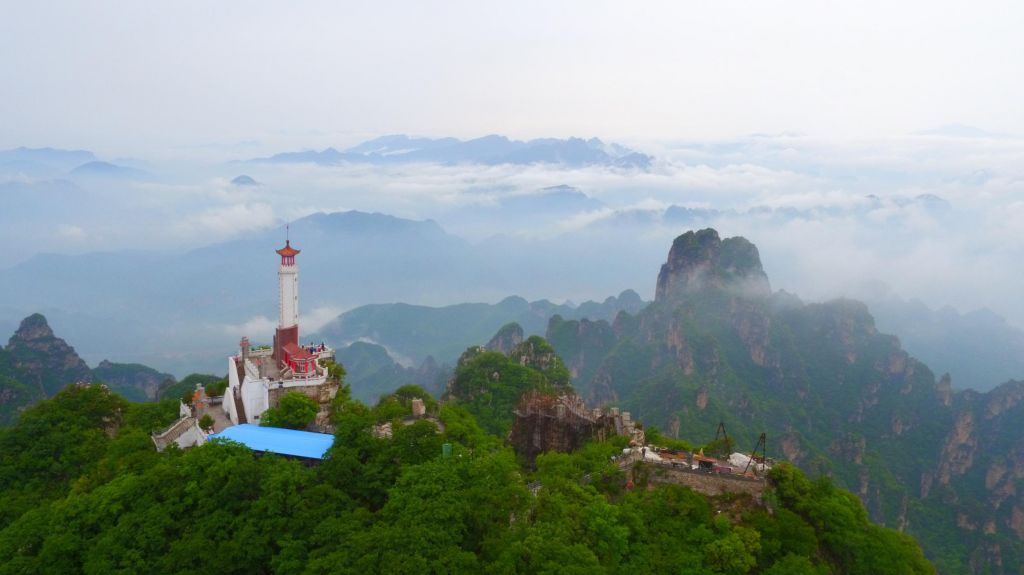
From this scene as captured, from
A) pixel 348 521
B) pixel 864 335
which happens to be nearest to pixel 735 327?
pixel 864 335

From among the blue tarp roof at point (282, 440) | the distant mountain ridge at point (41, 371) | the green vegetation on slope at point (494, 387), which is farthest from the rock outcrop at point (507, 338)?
the blue tarp roof at point (282, 440)

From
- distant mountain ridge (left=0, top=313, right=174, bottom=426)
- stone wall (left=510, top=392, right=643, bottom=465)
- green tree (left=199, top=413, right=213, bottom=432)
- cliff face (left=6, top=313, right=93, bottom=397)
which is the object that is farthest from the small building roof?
cliff face (left=6, top=313, right=93, bottom=397)

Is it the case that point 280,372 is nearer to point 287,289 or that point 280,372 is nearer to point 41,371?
point 287,289

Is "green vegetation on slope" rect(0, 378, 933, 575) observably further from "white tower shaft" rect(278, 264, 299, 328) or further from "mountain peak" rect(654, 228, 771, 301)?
"mountain peak" rect(654, 228, 771, 301)

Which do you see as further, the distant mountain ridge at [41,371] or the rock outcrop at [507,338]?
the rock outcrop at [507,338]

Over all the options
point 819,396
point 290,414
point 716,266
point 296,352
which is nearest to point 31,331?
point 296,352

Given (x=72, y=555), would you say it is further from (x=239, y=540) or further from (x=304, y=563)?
(x=304, y=563)

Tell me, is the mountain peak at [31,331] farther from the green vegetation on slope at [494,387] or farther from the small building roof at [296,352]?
the small building roof at [296,352]
